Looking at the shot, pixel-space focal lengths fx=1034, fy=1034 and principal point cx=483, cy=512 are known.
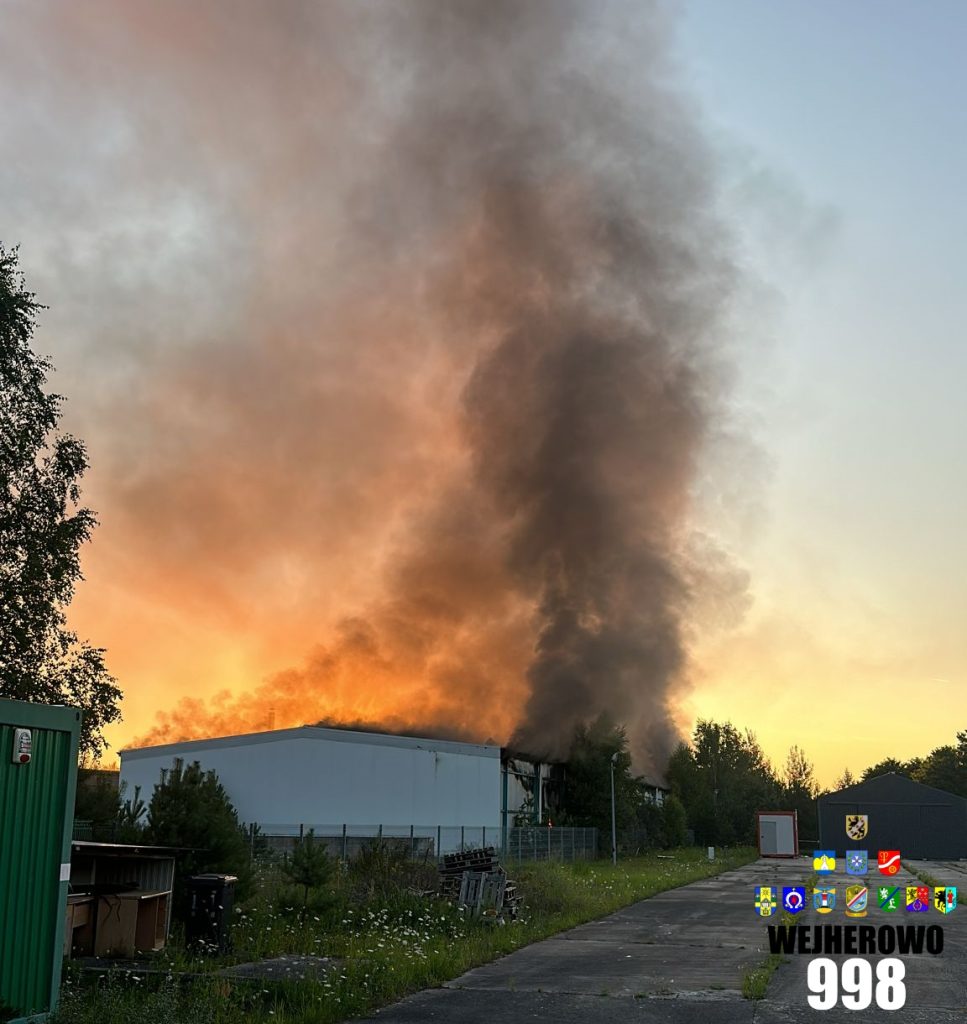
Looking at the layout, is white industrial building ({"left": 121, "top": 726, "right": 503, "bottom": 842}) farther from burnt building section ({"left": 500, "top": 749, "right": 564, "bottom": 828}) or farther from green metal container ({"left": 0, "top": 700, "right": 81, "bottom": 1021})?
green metal container ({"left": 0, "top": 700, "right": 81, "bottom": 1021})

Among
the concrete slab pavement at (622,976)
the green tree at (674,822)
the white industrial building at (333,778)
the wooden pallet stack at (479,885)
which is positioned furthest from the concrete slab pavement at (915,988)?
the green tree at (674,822)

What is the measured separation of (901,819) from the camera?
76062mm

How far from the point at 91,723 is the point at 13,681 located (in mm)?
2927

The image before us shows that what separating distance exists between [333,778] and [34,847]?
32959mm

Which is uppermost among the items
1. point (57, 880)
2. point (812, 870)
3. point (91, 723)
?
point (91, 723)

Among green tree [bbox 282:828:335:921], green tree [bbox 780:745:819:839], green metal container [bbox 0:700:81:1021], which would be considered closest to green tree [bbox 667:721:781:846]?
green tree [bbox 780:745:819:839]

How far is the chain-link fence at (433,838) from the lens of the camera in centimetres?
3628

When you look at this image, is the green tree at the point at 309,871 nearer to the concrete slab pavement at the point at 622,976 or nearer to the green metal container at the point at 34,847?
the concrete slab pavement at the point at 622,976

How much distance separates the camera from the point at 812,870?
49.1m

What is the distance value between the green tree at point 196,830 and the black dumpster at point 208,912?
161cm

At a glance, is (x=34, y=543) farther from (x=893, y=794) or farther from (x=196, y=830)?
(x=893, y=794)

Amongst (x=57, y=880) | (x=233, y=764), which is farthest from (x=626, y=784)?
(x=57, y=880)

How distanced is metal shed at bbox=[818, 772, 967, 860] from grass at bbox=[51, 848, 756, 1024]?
2162 inches

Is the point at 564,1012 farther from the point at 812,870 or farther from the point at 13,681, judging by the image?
the point at 812,870
